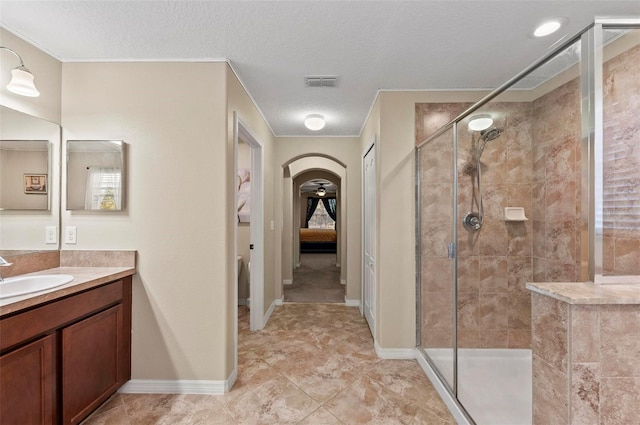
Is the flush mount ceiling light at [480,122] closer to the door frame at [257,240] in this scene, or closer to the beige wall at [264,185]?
the beige wall at [264,185]

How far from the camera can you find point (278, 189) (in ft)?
13.4

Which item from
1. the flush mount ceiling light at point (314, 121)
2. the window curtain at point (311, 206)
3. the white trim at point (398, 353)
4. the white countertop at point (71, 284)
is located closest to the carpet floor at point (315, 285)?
the white trim at point (398, 353)

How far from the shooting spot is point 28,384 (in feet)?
4.50

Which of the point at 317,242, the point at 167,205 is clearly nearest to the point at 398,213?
the point at 167,205

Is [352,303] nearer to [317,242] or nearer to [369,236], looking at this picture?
[369,236]

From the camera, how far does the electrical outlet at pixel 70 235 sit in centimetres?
208

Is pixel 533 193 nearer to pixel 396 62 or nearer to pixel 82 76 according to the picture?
pixel 396 62

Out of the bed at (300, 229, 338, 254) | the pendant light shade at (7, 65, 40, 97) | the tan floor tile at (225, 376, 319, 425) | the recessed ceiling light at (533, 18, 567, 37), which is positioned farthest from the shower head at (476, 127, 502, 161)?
the bed at (300, 229, 338, 254)

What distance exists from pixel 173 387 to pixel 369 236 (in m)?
2.33

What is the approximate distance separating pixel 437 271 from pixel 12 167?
3.16m

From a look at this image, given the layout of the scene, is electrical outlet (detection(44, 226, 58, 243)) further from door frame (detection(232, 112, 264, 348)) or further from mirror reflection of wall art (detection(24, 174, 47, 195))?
door frame (detection(232, 112, 264, 348))

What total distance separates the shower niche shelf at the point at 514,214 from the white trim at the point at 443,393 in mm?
1424

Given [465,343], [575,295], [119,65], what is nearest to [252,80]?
[119,65]

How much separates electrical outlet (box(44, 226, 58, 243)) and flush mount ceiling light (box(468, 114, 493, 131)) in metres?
3.23
